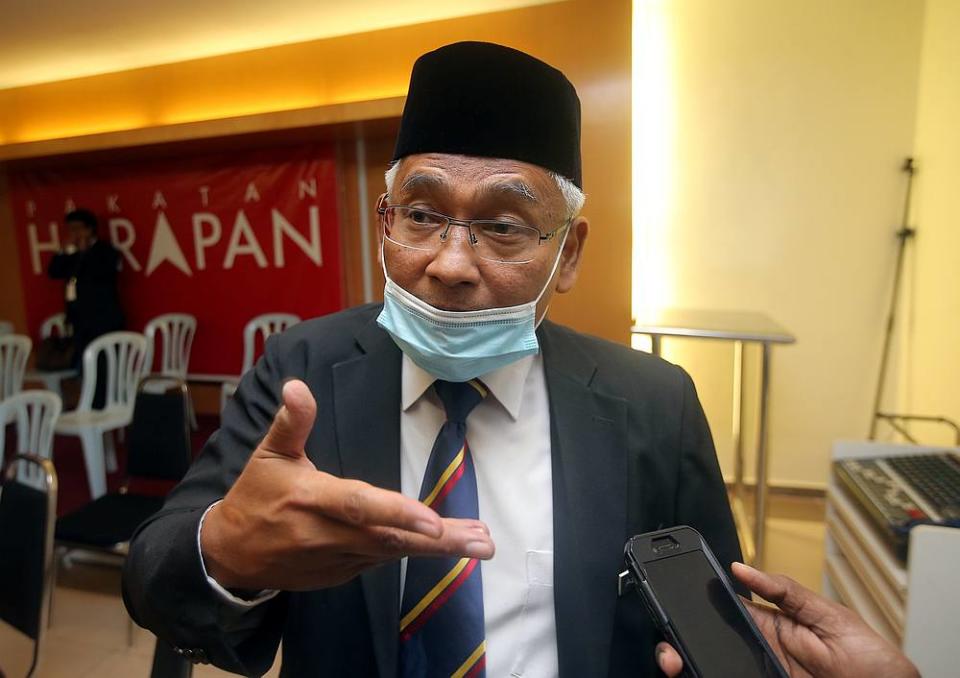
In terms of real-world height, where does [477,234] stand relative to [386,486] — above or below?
above

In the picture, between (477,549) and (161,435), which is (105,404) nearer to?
(161,435)

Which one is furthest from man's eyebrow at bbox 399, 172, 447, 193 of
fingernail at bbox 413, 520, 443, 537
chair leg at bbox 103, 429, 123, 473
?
chair leg at bbox 103, 429, 123, 473

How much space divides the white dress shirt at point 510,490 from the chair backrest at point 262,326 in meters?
2.65

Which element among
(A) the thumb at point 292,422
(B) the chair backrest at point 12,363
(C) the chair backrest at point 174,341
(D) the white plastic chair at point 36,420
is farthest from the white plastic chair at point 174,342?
(A) the thumb at point 292,422

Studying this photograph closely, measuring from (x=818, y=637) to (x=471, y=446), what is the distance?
531 millimetres

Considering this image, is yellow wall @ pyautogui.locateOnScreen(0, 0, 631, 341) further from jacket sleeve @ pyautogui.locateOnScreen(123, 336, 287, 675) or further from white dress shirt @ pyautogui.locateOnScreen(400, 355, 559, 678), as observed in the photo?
jacket sleeve @ pyautogui.locateOnScreen(123, 336, 287, 675)

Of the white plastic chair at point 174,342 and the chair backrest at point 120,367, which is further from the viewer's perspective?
the white plastic chair at point 174,342

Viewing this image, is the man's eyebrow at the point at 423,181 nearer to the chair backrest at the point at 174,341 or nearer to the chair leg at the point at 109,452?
the chair backrest at the point at 174,341

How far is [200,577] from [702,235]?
307 cm

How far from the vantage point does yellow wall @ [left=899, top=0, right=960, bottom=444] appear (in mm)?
2258

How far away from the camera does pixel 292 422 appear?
18.2 inches

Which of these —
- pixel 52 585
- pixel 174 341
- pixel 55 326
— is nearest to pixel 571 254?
pixel 52 585

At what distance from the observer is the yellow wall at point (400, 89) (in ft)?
8.97

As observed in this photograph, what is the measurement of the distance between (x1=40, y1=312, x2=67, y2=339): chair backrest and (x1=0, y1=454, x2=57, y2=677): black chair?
323cm
